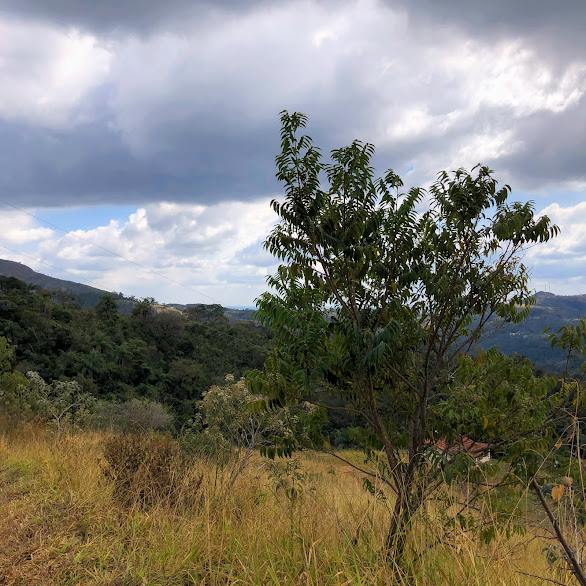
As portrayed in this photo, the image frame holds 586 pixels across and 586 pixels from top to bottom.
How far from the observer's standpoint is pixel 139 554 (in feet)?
12.6

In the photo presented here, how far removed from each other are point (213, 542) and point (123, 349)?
3436cm

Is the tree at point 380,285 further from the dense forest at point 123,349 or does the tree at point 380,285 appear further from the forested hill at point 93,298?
the dense forest at point 123,349

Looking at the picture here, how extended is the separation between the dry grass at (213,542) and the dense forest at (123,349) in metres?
21.4

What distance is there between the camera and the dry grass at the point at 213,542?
296 centimetres

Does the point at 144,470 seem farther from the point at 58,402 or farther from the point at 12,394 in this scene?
the point at 12,394

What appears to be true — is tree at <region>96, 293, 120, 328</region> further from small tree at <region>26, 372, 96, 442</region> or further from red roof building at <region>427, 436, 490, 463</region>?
red roof building at <region>427, 436, 490, 463</region>

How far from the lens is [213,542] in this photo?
3.85m

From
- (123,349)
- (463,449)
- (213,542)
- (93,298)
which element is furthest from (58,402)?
(93,298)

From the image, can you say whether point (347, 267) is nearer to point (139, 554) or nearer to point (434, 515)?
point (434, 515)

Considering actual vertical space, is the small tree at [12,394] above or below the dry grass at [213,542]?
below

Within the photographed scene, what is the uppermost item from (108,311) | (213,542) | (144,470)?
(108,311)

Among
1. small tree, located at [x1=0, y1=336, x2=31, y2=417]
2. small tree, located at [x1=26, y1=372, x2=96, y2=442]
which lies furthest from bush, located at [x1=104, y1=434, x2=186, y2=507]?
small tree, located at [x1=0, y1=336, x2=31, y2=417]

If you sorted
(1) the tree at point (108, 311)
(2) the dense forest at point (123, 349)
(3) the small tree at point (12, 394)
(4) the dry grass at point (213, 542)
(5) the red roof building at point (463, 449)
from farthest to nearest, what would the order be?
(1) the tree at point (108, 311), (2) the dense forest at point (123, 349), (3) the small tree at point (12, 394), (5) the red roof building at point (463, 449), (4) the dry grass at point (213, 542)

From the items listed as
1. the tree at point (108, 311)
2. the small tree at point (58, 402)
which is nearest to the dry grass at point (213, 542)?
the small tree at point (58, 402)
